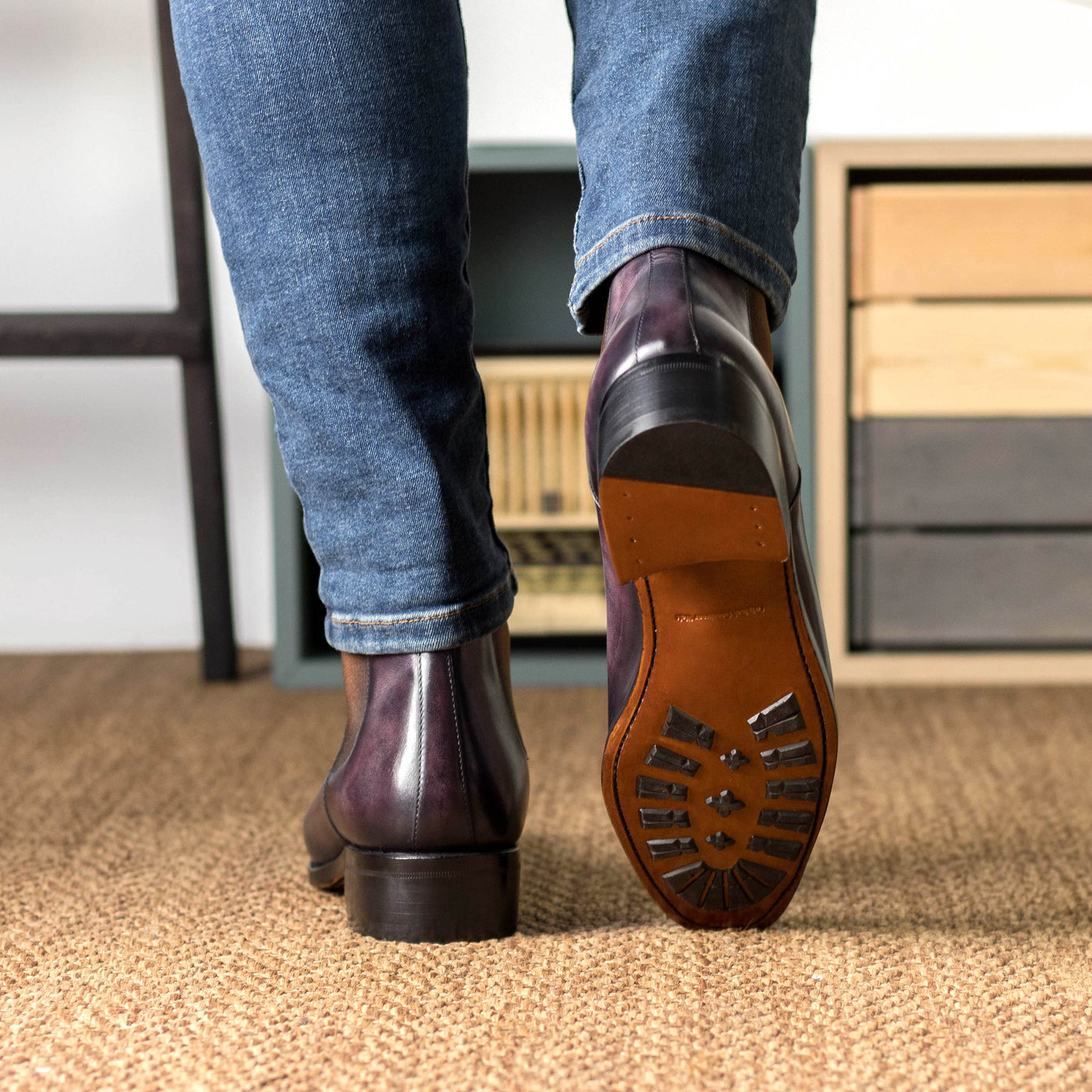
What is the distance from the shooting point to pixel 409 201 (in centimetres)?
51

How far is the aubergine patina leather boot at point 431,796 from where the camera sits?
54cm

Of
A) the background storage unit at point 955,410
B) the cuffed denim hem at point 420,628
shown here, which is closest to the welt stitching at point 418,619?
the cuffed denim hem at point 420,628

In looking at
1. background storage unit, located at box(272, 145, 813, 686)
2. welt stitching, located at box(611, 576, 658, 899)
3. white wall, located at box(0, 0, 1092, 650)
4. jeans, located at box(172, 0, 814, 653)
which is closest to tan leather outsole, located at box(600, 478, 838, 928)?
welt stitching, located at box(611, 576, 658, 899)

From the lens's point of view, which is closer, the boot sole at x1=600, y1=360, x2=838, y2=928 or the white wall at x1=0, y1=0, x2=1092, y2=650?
Result: the boot sole at x1=600, y1=360, x2=838, y2=928

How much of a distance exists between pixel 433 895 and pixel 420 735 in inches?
3.1

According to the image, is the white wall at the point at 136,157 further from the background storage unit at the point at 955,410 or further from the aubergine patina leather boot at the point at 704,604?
the aubergine patina leather boot at the point at 704,604

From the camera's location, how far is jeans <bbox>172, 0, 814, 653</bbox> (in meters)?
0.49

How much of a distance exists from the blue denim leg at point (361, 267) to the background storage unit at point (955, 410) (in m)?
0.86

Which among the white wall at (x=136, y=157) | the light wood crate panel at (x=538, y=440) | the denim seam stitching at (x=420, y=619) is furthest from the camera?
the white wall at (x=136, y=157)

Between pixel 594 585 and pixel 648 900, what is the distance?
0.82 m

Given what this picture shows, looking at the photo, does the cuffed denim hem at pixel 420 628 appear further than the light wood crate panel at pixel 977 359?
No

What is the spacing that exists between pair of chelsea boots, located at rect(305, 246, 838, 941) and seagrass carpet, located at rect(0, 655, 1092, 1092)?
4 centimetres

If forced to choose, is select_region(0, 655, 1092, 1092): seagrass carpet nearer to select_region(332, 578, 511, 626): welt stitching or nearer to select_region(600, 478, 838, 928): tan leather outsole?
select_region(600, 478, 838, 928): tan leather outsole

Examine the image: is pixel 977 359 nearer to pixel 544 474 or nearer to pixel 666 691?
pixel 544 474
